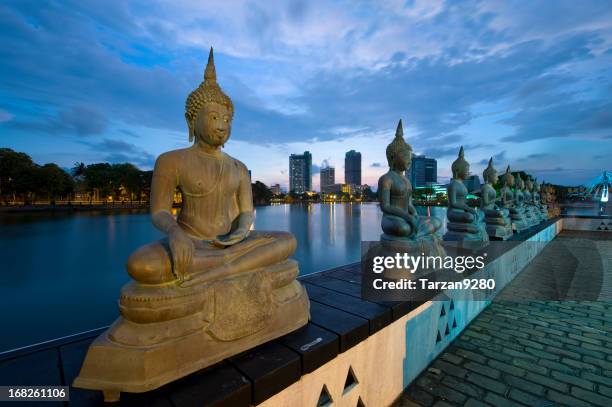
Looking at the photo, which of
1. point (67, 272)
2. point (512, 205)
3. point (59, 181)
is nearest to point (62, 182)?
point (59, 181)

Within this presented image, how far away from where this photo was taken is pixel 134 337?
1.76 metres

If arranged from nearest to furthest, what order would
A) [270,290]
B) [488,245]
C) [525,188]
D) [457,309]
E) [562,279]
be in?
[270,290] → [457,309] → [488,245] → [562,279] → [525,188]

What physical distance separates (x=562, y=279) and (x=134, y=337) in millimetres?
9226

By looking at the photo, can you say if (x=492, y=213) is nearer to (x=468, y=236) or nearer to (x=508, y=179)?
(x=468, y=236)

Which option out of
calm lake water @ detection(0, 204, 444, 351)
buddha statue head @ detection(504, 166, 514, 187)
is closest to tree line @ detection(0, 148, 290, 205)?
calm lake water @ detection(0, 204, 444, 351)

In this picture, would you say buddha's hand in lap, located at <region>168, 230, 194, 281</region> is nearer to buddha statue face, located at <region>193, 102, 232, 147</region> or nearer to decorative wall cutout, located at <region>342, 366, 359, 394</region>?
buddha statue face, located at <region>193, 102, 232, 147</region>

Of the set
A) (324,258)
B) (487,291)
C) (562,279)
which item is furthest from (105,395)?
(324,258)

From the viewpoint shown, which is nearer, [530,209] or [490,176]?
[490,176]

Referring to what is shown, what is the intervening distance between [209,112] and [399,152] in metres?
2.77

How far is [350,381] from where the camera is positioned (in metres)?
2.58

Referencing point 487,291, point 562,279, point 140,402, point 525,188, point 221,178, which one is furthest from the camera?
point 525,188

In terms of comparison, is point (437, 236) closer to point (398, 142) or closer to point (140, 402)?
point (398, 142)

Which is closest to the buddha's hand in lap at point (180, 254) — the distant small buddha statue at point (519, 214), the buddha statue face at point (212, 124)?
the buddha statue face at point (212, 124)

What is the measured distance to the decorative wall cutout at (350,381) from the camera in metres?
2.50
